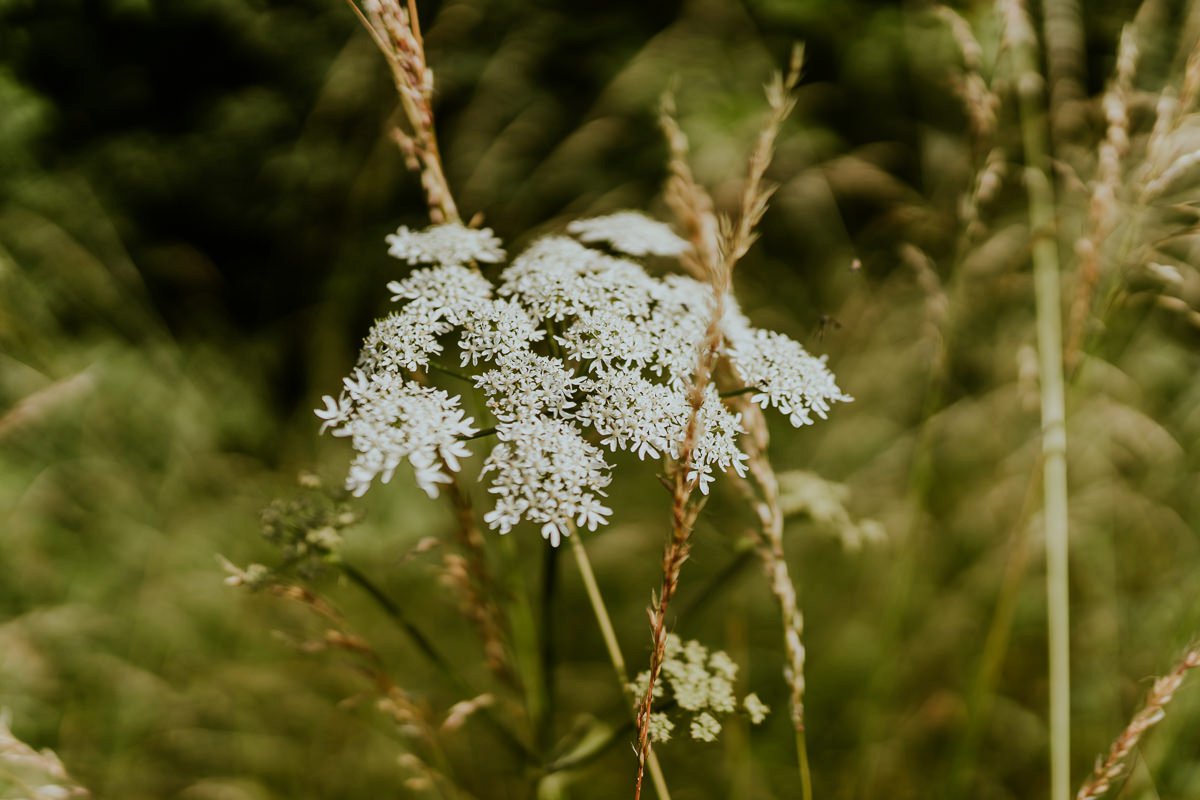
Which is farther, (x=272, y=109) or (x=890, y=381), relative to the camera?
(x=272, y=109)

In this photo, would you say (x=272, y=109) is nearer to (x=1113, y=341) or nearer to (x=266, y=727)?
(x=266, y=727)

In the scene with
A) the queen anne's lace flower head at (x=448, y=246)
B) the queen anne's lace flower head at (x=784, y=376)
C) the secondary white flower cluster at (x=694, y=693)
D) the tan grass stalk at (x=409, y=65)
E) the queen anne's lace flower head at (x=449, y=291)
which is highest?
the tan grass stalk at (x=409, y=65)

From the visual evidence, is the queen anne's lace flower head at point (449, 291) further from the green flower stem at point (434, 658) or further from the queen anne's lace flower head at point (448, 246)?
the green flower stem at point (434, 658)

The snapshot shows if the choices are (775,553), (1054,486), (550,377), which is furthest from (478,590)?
(1054,486)

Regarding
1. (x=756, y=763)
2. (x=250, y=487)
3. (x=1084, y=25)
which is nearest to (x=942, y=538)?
(x=756, y=763)

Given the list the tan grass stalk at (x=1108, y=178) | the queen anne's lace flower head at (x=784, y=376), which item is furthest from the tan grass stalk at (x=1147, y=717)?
the tan grass stalk at (x=1108, y=178)

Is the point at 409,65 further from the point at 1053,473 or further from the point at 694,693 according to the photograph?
the point at 1053,473
